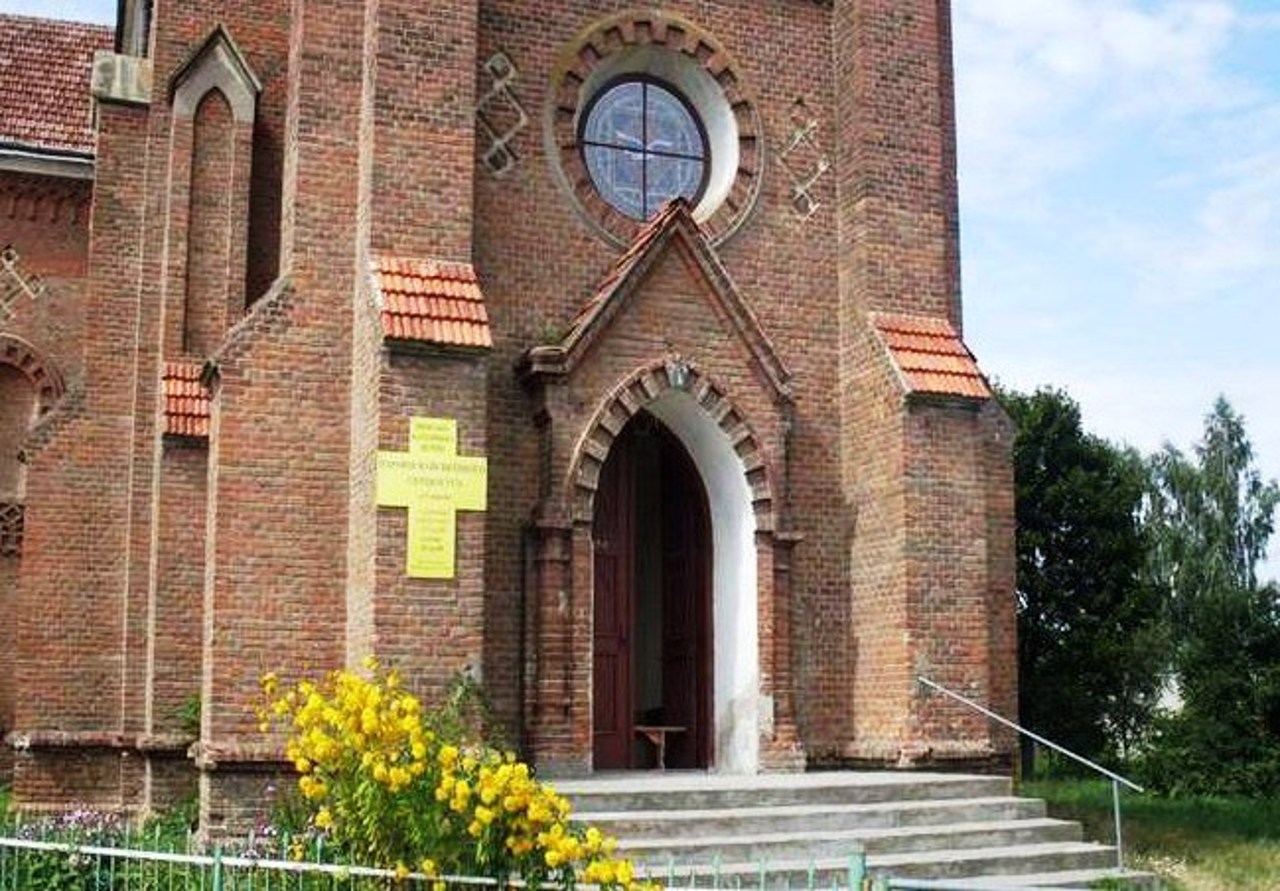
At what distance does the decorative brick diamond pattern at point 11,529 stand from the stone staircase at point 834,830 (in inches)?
392

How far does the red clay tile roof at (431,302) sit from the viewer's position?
12586 millimetres

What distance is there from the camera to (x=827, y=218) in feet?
51.1

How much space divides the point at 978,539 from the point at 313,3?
7562 mm

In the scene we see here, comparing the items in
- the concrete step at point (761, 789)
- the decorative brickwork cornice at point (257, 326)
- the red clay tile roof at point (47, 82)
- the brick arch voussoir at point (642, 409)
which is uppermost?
the red clay tile roof at point (47, 82)

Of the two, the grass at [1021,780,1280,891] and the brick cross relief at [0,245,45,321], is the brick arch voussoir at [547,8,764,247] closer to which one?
the grass at [1021,780,1280,891]

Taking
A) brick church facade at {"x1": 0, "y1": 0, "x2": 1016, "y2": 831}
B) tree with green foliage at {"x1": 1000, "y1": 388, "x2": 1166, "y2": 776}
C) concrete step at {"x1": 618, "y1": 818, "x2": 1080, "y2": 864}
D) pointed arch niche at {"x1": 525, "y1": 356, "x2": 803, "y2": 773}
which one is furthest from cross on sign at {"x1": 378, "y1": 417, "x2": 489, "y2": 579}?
tree with green foliage at {"x1": 1000, "y1": 388, "x2": 1166, "y2": 776}

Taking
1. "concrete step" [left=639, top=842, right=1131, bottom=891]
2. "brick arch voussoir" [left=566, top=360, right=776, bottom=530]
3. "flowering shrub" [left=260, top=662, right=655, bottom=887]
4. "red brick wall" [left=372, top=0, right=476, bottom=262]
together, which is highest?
"red brick wall" [left=372, top=0, right=476, bottom=262]

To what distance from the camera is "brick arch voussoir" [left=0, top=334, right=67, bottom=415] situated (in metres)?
20.0

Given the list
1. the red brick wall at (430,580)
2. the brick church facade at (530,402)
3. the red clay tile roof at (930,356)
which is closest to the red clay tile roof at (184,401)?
the brick church facade at (530,402)

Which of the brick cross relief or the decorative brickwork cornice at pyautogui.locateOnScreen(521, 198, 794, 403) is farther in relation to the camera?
the brick cross relief

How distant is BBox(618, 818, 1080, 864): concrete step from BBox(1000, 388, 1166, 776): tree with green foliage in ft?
90.6

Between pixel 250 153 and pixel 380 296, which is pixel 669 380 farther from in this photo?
pixel 250 153

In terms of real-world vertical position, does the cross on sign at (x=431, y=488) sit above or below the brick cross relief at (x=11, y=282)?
below

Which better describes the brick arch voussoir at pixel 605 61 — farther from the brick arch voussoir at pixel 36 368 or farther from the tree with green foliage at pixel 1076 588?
the tree with green foliage at pixel 1076 588
